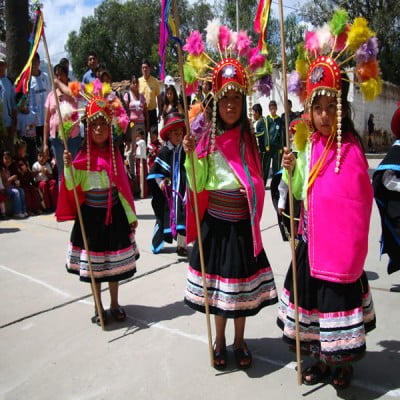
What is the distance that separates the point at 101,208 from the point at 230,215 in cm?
133

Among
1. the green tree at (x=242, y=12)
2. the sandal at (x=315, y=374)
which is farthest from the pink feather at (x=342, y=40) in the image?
the green tree at (x=242, y=12)

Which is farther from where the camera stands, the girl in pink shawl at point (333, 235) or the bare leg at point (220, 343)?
the bare leg at point (220, 343)

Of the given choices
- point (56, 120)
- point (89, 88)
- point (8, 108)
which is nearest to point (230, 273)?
point (89, 88)

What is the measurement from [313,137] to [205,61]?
948mm

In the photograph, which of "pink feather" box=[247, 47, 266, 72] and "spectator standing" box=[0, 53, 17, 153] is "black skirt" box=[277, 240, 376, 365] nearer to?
"pink feather" box=[247, 47, 266, 72]

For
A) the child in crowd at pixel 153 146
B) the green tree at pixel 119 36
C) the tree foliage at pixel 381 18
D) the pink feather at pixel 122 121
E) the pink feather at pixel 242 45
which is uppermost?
the green tree at pixel 119 36

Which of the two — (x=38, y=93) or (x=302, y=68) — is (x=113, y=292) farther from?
(x=38, y=93)

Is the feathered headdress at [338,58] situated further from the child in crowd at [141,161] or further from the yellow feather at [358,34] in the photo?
the child in crowd at [141,161]

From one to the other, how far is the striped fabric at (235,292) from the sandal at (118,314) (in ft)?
3.29

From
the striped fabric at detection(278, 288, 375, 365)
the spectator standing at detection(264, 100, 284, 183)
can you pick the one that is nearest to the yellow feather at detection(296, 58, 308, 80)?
the striped fabric at detection(278, 288, 375, 365)

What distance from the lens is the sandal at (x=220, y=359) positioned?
3.17m

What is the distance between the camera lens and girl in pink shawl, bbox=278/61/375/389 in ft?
8.81

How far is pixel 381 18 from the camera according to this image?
26.7m

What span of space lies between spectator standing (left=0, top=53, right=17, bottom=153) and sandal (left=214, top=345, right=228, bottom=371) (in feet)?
24.7
